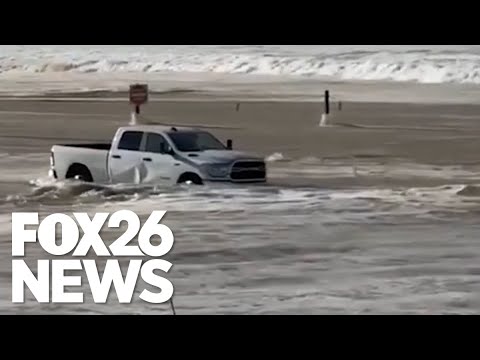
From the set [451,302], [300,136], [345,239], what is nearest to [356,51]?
[300,136]

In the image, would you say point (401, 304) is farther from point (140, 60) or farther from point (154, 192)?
point (140, 60)

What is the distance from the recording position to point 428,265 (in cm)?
836

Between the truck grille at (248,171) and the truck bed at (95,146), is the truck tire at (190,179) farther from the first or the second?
the truck bed at (95,146)

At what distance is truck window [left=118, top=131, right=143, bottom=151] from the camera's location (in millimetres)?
8711

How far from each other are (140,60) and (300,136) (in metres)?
1.30

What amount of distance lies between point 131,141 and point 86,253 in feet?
3.10

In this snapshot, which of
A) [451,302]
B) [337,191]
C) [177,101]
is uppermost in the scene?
[177,101]

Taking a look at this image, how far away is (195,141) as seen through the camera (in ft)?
28.7

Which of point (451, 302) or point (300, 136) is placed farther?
point (300, 136)

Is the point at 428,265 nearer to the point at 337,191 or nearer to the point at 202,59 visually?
the point at 337,191

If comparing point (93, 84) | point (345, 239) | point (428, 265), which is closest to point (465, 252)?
point (428, 265)

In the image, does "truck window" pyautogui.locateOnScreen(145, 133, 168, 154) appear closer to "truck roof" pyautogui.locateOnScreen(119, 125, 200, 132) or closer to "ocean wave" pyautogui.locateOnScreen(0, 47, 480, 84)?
"truck roof" pyautogui.locateOnScreen(119, 125, 200, 132)

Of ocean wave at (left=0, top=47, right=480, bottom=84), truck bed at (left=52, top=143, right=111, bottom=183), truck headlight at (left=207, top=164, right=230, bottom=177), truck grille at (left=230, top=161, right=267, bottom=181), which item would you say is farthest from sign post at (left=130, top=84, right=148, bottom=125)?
truck grille at (left=230, top=161, right=267, bottom=181)

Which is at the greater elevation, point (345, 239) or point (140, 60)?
point (140, 60)
